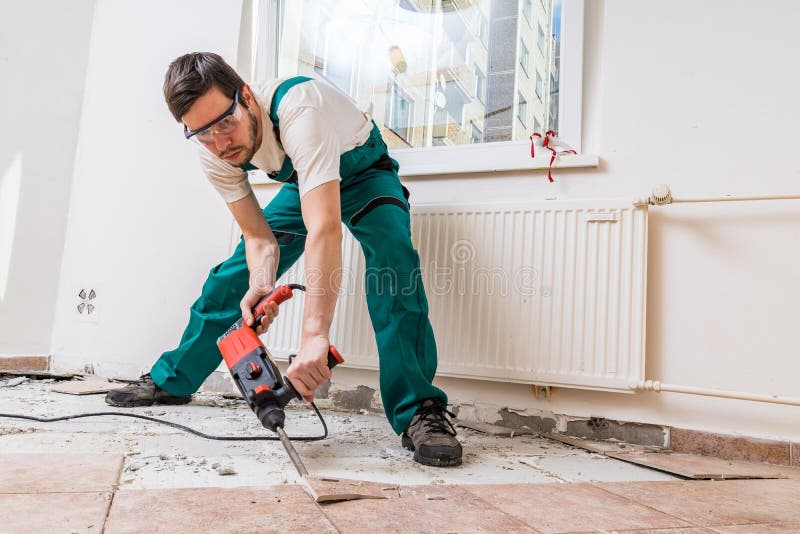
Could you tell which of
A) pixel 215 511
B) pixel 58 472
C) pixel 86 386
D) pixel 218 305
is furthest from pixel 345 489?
pixel 86 386

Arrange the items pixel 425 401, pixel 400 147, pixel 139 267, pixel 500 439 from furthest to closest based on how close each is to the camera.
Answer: pixel 139 267
pixel 400 147
pixel 500 439
pixel 425 401

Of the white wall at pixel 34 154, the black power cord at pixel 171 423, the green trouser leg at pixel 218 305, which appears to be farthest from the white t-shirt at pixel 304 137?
the white wall at pixel 34 154

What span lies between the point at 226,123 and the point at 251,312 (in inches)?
18.6

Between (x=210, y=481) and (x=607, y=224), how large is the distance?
4.52 ft

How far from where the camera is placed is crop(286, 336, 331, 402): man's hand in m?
1.14

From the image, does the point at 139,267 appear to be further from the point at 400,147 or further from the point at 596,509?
the point at 596,509

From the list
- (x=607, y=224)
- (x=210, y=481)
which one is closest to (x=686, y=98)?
(x=607, y=224)

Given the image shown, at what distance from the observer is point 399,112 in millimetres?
2348

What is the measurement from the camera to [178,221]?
2.45 meters

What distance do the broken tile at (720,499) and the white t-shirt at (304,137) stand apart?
3.12 feet

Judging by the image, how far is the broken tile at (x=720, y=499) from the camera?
1.01 meters

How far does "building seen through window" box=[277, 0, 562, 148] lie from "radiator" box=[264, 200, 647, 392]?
428 mm

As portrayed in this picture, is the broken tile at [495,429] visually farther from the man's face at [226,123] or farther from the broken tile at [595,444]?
the man's face at [226,123]

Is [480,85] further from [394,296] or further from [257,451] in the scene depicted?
[257,451]
